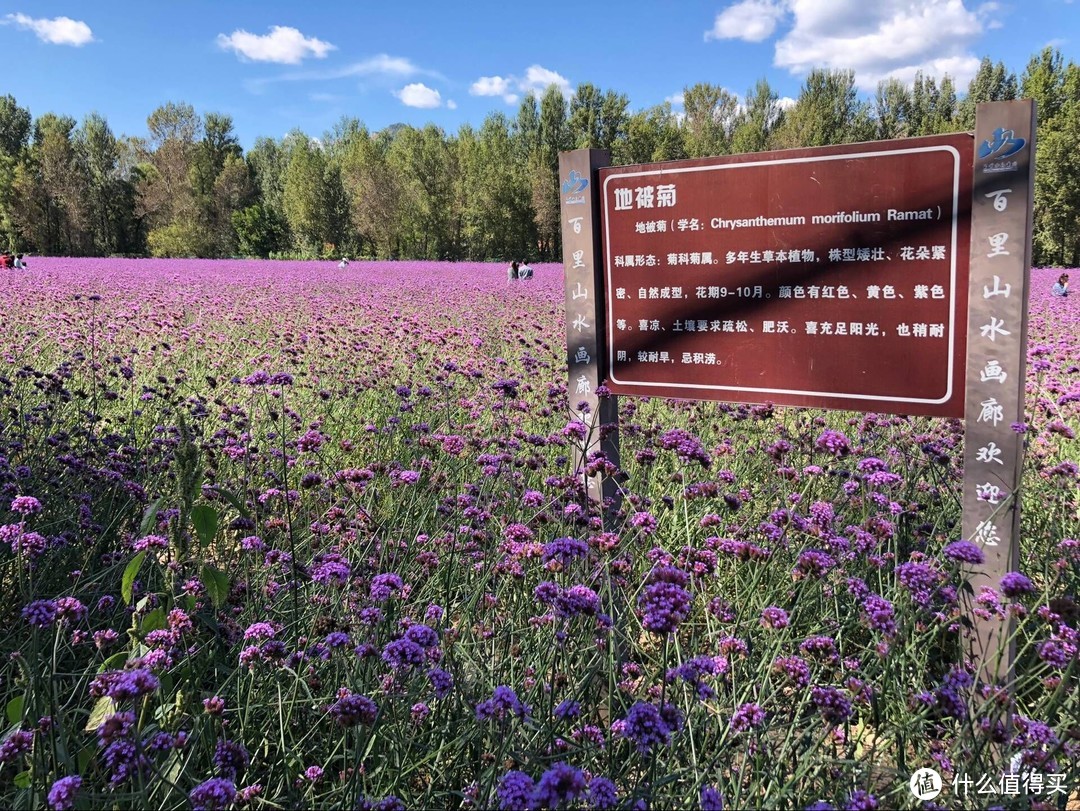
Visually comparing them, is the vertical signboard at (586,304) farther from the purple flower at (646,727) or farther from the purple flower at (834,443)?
the purple flower at (646,727)

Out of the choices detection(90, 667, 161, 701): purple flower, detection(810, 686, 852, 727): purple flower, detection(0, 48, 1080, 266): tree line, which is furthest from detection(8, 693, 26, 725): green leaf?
detection(0, 48, 1080, 266): tree line

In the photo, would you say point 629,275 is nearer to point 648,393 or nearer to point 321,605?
point 648,393

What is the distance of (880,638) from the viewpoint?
2.29m

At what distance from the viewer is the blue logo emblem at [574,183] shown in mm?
3258

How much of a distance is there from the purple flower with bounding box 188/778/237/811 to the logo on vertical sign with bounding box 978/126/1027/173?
A: 2625 mm

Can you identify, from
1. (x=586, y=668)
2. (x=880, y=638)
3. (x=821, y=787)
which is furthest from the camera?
(x=880, y=638)

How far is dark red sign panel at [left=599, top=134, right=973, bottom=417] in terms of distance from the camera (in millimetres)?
2506

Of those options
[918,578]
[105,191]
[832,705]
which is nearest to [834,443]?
[918,578]

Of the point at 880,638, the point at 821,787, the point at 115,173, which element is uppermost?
the point at 115,173

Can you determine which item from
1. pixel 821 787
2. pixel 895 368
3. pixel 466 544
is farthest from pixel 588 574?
pixel 895 368

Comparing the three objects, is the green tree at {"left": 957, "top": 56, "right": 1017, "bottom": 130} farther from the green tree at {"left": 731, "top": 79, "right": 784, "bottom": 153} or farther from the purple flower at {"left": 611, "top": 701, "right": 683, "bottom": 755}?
the purple flower at {"left": 611, "top": 701, "right": 683, "bottom": 755}

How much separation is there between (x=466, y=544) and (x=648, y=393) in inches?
40.3

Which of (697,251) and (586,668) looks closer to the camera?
A: (586,668)

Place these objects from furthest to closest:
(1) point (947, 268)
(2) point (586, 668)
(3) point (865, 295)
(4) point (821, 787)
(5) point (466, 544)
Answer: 1. (5) point (466, 544)
2. (3) point (865, 295)
3. (1) point (947, 268)
4. (2) point (586, 668)
5. (4) point (821, 787)
